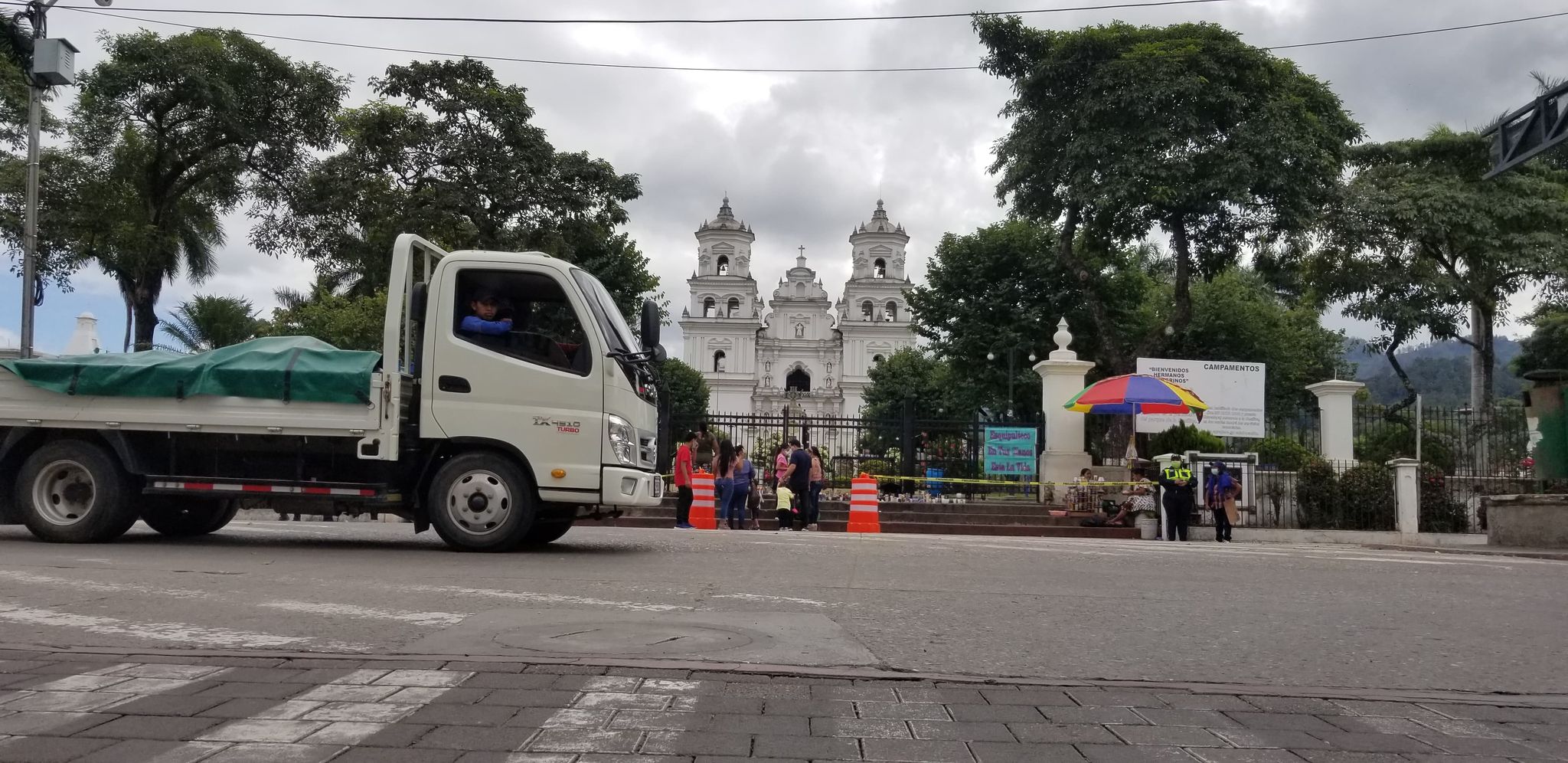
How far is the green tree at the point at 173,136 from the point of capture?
27969 mm

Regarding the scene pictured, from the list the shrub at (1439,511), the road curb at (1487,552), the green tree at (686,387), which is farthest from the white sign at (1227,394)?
the green tree at (686,387)

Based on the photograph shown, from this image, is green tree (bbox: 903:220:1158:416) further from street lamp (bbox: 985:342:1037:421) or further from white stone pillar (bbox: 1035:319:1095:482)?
white stone pillar (bbox: 1035:319:1095:482)

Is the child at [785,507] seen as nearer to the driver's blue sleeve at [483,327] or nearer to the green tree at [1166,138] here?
the driver's blue sleeve at [483,327]

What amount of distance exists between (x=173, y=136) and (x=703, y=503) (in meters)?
18.9

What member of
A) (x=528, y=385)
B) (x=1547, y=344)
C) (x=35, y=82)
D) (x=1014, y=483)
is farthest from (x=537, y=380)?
(x=1547, y=344)

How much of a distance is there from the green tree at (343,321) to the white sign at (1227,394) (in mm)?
18655

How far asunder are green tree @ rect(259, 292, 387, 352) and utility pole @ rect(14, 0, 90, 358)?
382 inches

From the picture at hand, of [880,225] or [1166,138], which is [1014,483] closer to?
[1166,138]

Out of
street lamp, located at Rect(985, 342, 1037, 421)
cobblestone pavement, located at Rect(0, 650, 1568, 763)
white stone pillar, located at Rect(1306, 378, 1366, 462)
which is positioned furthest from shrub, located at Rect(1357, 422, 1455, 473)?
cobblestone pavement, located at Rect(0, 650, 1568, 763)

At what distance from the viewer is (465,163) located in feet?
102

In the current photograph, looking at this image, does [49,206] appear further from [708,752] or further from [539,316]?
[708,752]

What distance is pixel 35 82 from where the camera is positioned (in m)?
17.8

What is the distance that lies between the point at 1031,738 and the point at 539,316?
727cm

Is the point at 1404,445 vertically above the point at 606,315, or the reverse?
the point at 606,315
